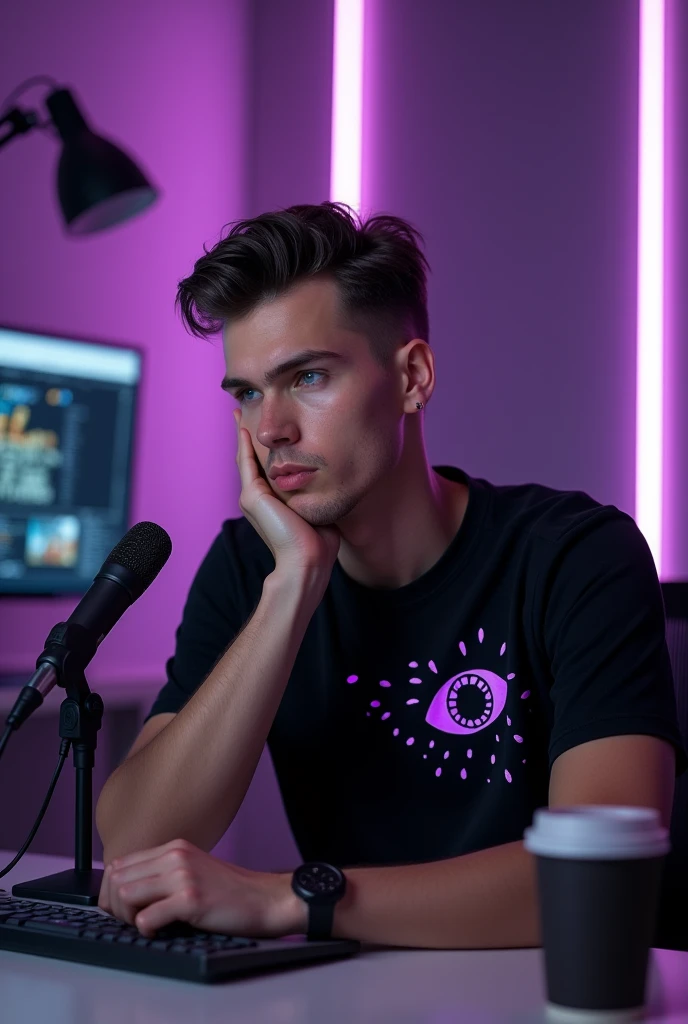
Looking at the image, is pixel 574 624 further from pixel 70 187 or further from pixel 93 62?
pixel 93 62

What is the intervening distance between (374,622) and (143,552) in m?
0.39

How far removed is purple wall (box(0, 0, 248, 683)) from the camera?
2.82 meters

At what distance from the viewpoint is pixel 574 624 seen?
1306 millimetres

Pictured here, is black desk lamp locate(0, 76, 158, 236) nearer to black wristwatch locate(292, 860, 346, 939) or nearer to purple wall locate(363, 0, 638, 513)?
purple wall locate(363, 0, 638, 513)

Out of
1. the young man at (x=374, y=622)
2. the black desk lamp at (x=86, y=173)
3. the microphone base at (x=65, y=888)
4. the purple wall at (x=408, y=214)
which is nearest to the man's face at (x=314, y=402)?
the young man at (x=374, y=622)

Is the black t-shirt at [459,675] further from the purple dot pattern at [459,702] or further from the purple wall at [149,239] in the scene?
the purple wall at [149,239]

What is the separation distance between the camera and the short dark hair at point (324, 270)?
154 centimetres

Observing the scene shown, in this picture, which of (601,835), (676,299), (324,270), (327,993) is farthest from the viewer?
(676,299)

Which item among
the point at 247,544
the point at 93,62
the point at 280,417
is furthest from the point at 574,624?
the point at 93,62

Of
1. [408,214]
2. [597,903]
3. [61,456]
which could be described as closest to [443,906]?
[597,903]

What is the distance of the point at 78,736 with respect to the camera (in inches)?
48.1

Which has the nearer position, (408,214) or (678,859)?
(678,859)

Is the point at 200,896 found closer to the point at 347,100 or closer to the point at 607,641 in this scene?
the point at 607,641

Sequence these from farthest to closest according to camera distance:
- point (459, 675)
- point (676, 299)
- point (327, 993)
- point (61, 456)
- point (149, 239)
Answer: point (149, 239), point (676, 299), point (61, 456), point (459, 675), point (327, 993)
